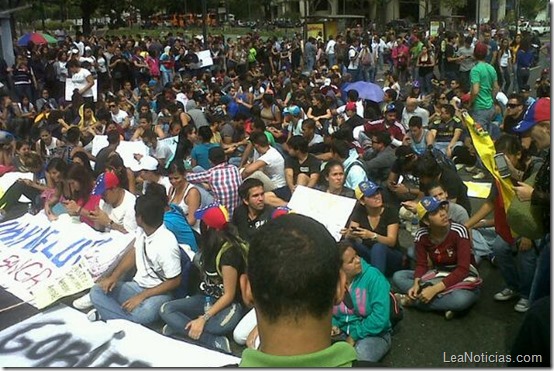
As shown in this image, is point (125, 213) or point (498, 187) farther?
point (125, 213)

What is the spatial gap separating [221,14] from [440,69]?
48143 mm

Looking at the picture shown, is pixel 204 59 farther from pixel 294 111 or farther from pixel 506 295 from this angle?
pixel 506 295

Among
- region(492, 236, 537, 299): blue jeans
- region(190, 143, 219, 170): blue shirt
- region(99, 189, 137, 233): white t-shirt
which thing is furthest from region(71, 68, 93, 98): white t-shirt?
region(492, 236, 537, 299): blue jeans

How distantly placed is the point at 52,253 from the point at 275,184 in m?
2.63

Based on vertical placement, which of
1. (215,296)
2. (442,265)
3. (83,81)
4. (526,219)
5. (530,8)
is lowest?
(215,296)

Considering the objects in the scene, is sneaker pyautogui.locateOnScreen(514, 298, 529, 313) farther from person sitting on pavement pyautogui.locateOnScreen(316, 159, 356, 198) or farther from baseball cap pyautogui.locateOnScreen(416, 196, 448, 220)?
person sitting on pavement pyautogui.locateOnScreen(316, 159, 356, 198)

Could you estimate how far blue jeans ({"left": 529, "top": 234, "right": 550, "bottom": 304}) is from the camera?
3.82 meters

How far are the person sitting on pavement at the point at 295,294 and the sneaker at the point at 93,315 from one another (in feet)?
11.1

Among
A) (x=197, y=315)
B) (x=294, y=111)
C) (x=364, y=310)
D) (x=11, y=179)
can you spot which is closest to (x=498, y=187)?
(x=364, y=310)

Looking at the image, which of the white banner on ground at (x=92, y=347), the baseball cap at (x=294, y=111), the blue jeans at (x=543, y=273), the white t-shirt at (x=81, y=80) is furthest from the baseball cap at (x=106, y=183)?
the white t-shirt at (x=81, y=80)

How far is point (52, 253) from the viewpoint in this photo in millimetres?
5902

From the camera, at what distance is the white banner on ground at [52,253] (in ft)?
17.7

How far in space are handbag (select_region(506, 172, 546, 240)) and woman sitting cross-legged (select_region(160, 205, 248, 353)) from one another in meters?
1.84

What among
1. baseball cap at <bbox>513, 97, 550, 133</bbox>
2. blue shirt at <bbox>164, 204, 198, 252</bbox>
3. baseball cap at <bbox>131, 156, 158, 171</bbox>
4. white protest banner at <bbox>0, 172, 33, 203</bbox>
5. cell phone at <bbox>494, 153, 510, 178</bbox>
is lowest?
white protest banner at <bbox>0, 172, 33, 203</bbox>
